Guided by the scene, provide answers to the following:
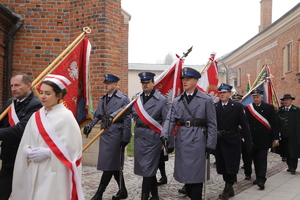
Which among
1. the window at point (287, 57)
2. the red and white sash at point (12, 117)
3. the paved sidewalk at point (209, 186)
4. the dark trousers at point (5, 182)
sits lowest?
the paved sidewalk at point (209, 186)

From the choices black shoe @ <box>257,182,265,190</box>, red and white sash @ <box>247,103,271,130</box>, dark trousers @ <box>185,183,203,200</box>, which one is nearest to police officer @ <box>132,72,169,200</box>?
dark trousers @ <box>185,183,203,200</box>

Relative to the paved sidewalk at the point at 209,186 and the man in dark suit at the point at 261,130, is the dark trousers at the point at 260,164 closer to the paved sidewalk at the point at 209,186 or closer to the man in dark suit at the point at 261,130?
the man in dark suit at the point at 261,130

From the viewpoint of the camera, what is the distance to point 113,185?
705 cm

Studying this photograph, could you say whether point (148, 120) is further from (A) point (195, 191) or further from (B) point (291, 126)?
(B) point (291, 126)

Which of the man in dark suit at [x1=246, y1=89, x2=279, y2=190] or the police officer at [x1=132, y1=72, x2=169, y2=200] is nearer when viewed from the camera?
the police officer at [x1=132, y1=72, x2=169, y2=200]

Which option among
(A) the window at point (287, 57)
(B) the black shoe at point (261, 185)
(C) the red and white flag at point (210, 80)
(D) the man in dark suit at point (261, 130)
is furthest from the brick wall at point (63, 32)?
(A) the window at point (287, 57)

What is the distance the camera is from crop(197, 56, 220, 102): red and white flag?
7.95 m

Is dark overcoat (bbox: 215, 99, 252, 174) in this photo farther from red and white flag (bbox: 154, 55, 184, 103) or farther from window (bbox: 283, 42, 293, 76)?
window (bbox: 283, 42, 293, 76)

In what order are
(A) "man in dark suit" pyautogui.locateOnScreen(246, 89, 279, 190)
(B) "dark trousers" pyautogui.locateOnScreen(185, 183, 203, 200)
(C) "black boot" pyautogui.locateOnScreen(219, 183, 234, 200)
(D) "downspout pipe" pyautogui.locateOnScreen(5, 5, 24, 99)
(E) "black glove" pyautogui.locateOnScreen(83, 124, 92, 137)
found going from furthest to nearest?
(D) "downspout pipe" pyautogui.locateOnScreen(5, 5, 24, 99) < (A) "man in dark suit" pyautogui.locateOnScreen(246, 89, 279, 190) < (C) "black boot" pyautogui.locateOnScreen(219, 183, 234, 200) < (E) "black glove" pyautogui.locateOnScreen(83, 124, 92, 137) < (B) "dark trousers" pyautogui.locateOnScreen(185, 183, 203, 200)

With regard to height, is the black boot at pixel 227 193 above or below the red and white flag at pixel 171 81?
below

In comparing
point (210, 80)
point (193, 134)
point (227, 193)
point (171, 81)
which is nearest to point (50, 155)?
point (193, 134)

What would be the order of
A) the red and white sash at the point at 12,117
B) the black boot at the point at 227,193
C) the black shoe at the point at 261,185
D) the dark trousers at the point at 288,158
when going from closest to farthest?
the red and white sash at the point at 12,117 < the black boot at the point at 227,193 < the black shoe at the point at 261,185 < the dark trousers at the point at 288,158

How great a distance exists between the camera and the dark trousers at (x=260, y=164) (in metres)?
6.98

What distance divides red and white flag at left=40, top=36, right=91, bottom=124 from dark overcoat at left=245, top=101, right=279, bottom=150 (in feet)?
11.9
